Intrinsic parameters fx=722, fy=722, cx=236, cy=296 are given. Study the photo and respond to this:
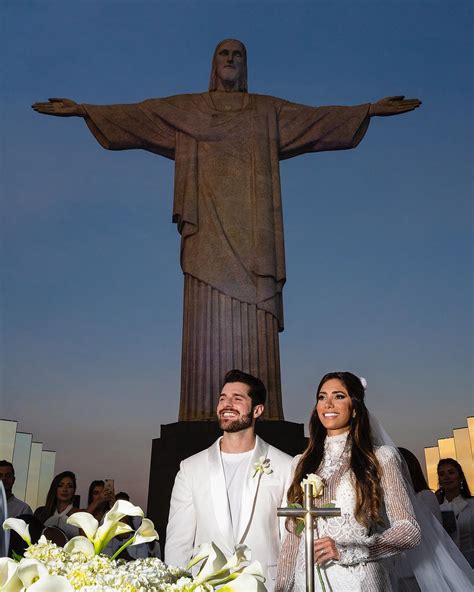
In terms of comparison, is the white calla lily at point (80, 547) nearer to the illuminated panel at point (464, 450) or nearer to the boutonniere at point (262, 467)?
the boutonniere at point (262, 467)

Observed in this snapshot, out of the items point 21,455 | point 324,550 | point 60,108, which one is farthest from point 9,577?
point 21,455

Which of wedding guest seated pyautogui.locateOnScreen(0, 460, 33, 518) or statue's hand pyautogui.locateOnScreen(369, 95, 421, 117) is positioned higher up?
statue's hand pyautogui.locateOnScreen(369, 95, 421, 117)

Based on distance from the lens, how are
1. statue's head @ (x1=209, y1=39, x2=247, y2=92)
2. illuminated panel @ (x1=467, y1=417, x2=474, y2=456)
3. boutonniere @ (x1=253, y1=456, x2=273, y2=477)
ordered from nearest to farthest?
boutonniere @ (x1=253, y1=456, x2=273, y2=477), statue's head @ (x1=209, y1=39, x2=247, y2=92), illuminated panel @ (x1=467, y1=417, x2=474, y2=456)

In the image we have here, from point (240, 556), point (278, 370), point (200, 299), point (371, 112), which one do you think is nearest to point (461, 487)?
point (278, 370)

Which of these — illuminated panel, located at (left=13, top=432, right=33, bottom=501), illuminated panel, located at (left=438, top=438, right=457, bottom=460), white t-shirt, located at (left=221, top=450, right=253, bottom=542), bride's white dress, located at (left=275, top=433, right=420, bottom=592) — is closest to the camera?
bride's white dress, located at (left=275, top=433, right=420, bottom=592)

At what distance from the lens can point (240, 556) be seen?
3.91 feet

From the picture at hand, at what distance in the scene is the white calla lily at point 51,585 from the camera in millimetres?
955

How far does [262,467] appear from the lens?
311 cm

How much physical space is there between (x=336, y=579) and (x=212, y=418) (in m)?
3.96

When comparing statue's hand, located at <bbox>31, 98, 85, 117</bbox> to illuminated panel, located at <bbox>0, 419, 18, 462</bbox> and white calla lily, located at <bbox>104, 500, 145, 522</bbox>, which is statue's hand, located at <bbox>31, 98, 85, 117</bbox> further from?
white calla lily, located at <bbox>104, 500, 145, 522</bbox>

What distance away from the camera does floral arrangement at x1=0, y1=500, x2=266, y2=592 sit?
1.03 metres

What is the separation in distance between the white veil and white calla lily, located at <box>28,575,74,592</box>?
1936 mm

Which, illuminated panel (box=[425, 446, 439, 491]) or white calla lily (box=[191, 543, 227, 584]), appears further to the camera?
illuminated panel (box=[425, 446, 439, 491])

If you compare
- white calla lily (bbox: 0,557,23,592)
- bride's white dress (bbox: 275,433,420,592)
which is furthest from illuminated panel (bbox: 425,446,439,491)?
white calla lily (bbox: 0,557,23,592)
